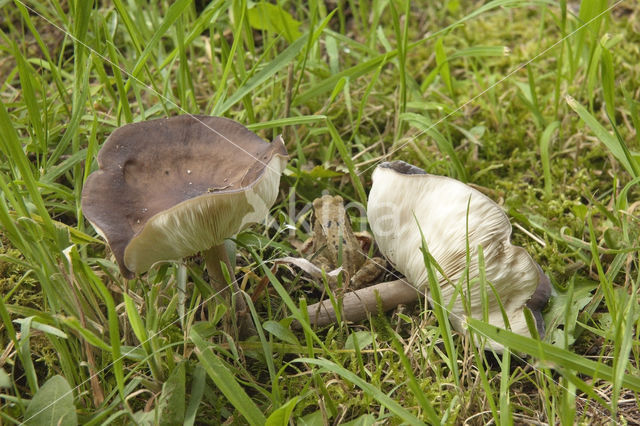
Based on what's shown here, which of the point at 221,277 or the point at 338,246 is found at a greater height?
the point at 221,277

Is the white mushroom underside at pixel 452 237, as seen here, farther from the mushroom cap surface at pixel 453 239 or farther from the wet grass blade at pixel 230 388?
the wet grass blade at pixel 230 388

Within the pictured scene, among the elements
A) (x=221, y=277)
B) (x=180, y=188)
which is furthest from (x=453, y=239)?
(x=180, y=188)

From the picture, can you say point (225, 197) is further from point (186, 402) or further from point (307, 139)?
point (307, 139)

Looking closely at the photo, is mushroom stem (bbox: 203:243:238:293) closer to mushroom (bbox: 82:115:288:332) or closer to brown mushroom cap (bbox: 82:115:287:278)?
mushroom (bbox: 82:115:288:332)

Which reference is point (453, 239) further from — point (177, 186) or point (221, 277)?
point (177, 186)

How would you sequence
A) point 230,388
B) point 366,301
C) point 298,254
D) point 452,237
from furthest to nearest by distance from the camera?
1. point 298,254
2. point 366,301
3. point 452,237
4. point 230,388

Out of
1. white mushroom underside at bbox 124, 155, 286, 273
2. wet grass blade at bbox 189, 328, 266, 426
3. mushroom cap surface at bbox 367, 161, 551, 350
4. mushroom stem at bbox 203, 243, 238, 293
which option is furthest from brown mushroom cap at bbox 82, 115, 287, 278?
mushroom cap surface at bbox 367, 161, 551, 350
